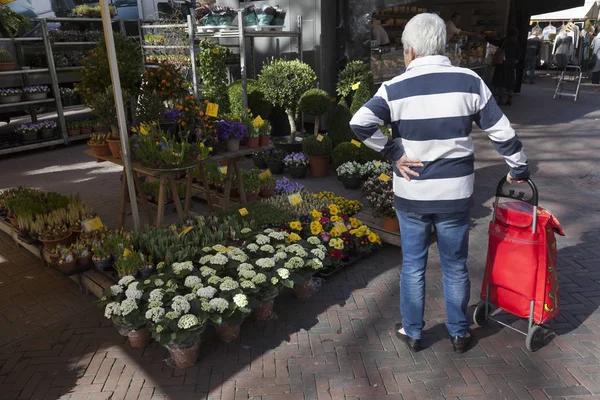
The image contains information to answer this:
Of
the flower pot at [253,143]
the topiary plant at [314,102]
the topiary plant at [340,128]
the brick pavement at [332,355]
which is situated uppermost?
the topiary plant at [314,102]

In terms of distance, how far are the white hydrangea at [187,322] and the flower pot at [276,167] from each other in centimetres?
476

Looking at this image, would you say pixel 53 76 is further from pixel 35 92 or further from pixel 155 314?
pixel 155 314

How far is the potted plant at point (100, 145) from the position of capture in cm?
503

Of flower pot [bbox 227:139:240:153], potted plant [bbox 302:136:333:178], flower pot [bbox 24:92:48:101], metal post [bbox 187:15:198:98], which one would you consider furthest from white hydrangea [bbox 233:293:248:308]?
flower pot [bbox 24:92:48:101]

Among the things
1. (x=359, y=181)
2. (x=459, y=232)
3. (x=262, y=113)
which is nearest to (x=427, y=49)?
(x=459, y=232)

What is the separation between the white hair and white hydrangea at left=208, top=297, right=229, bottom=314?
1.95 m

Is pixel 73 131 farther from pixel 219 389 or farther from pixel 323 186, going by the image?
pixel 219 389

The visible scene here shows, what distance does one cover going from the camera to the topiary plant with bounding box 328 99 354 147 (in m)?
7.71

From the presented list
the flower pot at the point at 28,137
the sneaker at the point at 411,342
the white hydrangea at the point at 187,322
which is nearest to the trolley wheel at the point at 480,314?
the sneaker at the point at 411,342

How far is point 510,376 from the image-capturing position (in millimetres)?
2955

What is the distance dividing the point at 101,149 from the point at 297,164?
3.00 m

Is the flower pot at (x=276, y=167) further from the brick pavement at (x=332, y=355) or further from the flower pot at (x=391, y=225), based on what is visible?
the brick pavement at (x=332, y=355)

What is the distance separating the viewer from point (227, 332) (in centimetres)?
331

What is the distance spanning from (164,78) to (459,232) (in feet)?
11.0
